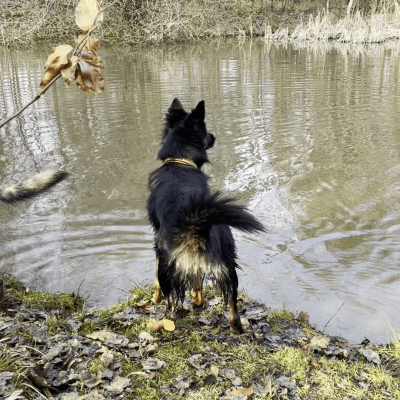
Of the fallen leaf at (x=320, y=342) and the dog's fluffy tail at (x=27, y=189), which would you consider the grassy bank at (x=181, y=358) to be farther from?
the dog's fluffy tail at (x=27, y=189)

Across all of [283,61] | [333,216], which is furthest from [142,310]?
[283,61]

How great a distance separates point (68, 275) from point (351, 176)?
4598mm

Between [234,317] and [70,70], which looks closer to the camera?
[70,70]

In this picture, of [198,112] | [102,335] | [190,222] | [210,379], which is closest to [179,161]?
[198,112]

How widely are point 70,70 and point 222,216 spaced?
121cm

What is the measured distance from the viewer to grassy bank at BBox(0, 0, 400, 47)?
22.2m

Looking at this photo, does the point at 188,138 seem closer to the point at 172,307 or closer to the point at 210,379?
the point at 172,307

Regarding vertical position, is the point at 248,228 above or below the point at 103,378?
above

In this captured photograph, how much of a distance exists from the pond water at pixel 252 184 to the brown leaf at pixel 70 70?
80.1 inches

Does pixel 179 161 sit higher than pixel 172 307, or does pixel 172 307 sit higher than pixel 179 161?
pixel 179 161

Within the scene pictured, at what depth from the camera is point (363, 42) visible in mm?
23391

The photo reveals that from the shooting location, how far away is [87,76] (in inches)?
74.7

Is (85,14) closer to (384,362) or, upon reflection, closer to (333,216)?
(384,362)

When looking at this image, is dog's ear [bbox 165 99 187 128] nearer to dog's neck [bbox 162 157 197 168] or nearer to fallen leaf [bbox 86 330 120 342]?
dog's neck [bbox 162 157 197 168]
